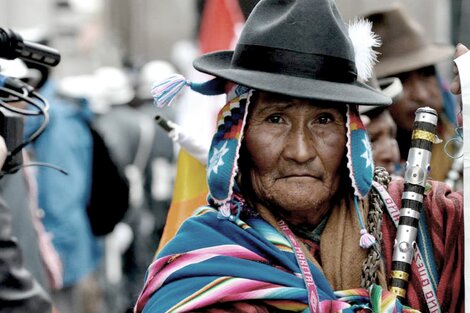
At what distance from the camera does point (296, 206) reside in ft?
14.1

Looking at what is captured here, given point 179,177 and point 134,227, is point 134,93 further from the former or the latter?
point 179,177

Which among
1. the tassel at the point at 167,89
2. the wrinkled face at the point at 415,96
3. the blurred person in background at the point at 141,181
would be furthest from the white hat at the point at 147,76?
the tassel at the point at 167,89

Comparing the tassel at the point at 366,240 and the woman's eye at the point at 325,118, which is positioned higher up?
the woman's eye at the point at 325,118

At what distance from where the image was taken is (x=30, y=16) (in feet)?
56.7

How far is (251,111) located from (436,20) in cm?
925

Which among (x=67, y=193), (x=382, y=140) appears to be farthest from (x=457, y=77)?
(x=67, y=193)

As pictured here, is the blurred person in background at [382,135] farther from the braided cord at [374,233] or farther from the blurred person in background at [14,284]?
the blurred person in background at [14,284]

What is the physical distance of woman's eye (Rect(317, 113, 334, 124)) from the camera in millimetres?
4328

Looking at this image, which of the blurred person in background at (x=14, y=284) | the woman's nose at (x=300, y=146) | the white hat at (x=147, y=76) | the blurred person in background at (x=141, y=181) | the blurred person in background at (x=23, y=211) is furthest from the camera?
the white hat at (x=147, y=76)

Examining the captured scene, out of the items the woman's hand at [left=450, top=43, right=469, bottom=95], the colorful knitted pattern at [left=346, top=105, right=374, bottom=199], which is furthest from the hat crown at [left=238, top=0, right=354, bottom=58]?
the woman's hand at [left=450, top=43, right=469, bottom=95]

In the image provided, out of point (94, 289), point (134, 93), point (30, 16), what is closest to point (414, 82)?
point (94, 289)

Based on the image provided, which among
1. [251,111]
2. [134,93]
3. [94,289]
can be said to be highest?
[251,111]

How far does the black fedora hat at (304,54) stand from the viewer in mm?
4227

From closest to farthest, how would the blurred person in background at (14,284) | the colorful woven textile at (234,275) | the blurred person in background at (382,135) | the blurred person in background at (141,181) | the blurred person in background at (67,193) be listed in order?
the colorful woven textile at (234,275) < the blurred person in background at (14,284) < the blurred person in background at (382,135) < the blurred person in background at (67,193) < the blurred person in background at (141,181)
